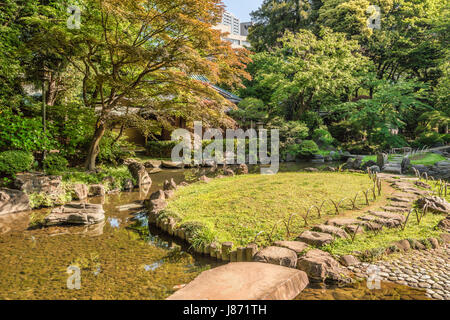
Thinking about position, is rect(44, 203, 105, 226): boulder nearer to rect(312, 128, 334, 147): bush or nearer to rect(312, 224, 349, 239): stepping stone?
rect(312, 224, 349, 239): stepping stone

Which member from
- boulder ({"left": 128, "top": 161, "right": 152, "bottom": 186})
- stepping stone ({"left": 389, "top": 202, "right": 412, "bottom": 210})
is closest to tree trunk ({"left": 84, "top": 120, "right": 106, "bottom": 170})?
boulder ({"left": 128, "top": 161, "right": 152, "bottom": 186})

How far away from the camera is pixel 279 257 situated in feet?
11.7

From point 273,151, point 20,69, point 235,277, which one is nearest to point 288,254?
point 235,277

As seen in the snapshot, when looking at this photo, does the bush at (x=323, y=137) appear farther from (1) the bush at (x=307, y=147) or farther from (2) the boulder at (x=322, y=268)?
(2) the boulder at (x=322, y=268)

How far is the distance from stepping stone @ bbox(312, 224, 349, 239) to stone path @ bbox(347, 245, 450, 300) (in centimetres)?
65

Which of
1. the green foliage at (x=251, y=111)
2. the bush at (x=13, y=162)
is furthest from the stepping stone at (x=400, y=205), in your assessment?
the green foliage at (x=251, y=111)

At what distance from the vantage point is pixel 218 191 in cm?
764

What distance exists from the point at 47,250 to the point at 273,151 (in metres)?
13.3

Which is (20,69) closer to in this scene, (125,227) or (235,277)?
(125,227)

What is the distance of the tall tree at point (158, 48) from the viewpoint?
7605 mm

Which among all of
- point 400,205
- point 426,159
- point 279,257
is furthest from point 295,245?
point 426,159

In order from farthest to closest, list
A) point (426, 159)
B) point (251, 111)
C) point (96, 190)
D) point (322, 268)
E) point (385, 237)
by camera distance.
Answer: point (251, 111) → point (426, 159) → point (96, 190) → point (385, 237) → point (322, 268)

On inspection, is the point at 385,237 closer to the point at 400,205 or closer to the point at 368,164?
the point at 400,205

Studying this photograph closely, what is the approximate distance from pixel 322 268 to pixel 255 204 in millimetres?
2763
